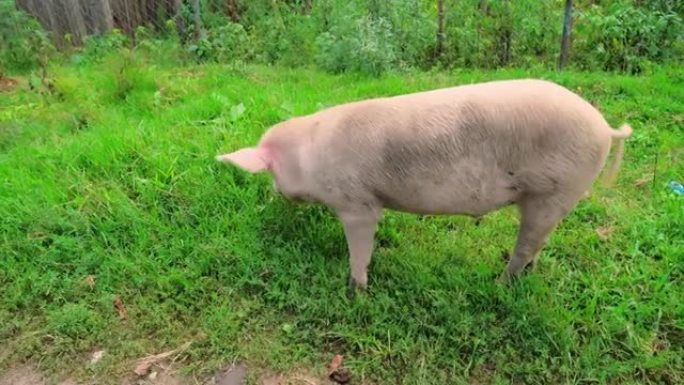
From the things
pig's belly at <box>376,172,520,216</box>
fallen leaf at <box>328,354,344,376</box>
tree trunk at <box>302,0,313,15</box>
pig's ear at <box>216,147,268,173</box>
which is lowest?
fallen leaf at <box>328,354,344,376</box>

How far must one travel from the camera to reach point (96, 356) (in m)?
3.05

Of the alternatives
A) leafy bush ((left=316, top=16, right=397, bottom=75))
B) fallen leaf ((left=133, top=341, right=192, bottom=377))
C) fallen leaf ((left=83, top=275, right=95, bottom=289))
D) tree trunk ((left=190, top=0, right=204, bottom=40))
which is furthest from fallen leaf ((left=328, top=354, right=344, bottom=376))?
tree trunk ((left=190, top=0, right=204, bottom=40))

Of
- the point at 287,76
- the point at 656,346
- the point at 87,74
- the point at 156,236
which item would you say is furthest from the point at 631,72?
the point at 87,74

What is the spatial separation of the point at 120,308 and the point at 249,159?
110 cm

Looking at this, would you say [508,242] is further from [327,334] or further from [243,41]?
[243,41]

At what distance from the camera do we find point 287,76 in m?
5.95

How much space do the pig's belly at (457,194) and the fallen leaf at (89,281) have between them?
1704 mm

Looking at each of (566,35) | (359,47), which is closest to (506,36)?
(566,35)

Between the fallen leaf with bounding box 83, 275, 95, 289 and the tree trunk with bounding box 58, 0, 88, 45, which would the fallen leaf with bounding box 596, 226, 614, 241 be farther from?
the tree trunk with bounding box 58, 0, 88, 45

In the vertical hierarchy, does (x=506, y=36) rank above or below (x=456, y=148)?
below

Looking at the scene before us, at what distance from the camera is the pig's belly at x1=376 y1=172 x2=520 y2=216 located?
2834 mm

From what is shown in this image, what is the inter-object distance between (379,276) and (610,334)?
1.20 meters

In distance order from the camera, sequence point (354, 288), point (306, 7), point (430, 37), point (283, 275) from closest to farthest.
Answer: point (354, 288)
point (283, 275)
point (430, 37)
point (306, 7)

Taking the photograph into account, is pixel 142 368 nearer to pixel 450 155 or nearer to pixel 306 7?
pixel 450 155
